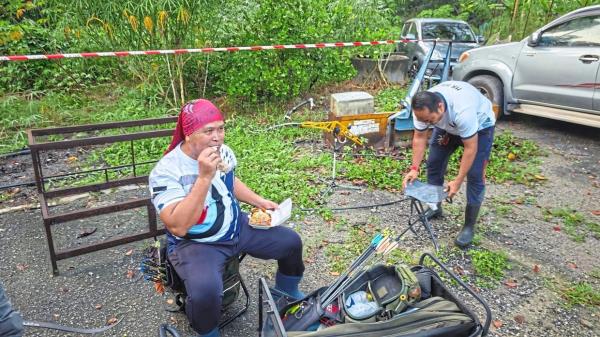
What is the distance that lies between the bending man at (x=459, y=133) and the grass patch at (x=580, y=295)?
30.5 inches

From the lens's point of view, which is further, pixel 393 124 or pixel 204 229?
pixel 393 124

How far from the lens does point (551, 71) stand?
5.71m

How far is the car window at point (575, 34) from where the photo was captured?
5.42m

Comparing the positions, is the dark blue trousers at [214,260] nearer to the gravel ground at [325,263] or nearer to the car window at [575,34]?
the gravel ground at [325,263]

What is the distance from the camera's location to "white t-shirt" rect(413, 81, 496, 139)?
311cm

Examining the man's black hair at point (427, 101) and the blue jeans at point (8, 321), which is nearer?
the blue jeans at point (8, 321)

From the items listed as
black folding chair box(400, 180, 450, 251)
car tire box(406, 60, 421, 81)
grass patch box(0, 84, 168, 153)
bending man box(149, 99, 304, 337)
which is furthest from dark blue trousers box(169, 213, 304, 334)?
car tire box(406, 60, 421, 81)

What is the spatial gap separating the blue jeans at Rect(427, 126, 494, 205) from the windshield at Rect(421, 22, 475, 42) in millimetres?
6759

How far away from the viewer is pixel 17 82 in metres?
7.80

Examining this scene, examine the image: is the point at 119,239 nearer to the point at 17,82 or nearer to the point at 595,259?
the point at 595,259

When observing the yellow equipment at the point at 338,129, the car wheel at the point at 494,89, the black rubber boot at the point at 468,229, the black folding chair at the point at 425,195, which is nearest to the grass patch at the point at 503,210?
the black rubber boot at the point at 468,229

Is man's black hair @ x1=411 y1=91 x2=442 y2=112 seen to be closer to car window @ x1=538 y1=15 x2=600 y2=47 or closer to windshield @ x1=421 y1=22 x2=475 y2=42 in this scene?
car window @ x1=538 y1=15 x2=600 y2=47

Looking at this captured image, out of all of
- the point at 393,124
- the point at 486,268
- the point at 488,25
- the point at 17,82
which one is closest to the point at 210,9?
the point at 393,124

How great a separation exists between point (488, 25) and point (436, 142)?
11088 mm
